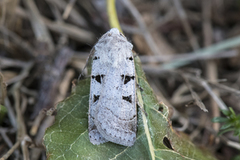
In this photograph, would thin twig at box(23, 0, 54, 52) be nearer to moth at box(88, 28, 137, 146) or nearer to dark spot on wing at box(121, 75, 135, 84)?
moth at box(88, 28, 137, 146)

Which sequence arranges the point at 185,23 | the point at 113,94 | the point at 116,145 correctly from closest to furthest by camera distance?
the point at 116,145 < the point at 113,94 < the point at 185,23

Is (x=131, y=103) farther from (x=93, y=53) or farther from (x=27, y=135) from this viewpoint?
(x=27, y=135)

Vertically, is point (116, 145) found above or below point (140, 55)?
below

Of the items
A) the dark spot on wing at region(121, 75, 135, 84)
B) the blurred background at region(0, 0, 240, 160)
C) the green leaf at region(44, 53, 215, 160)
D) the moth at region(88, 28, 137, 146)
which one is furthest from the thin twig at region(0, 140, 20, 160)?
the dark spot on wing at region(121, 75, 135, 84)

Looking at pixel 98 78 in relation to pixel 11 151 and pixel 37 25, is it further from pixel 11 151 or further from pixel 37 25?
pixel 37 25

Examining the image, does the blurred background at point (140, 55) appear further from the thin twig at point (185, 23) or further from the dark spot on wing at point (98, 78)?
the dark spot on wing at point (98, 78)

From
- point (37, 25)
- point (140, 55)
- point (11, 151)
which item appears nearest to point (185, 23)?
point (140, 55)

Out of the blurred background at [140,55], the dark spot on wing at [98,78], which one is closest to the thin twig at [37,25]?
the blurred background at [140,55]
